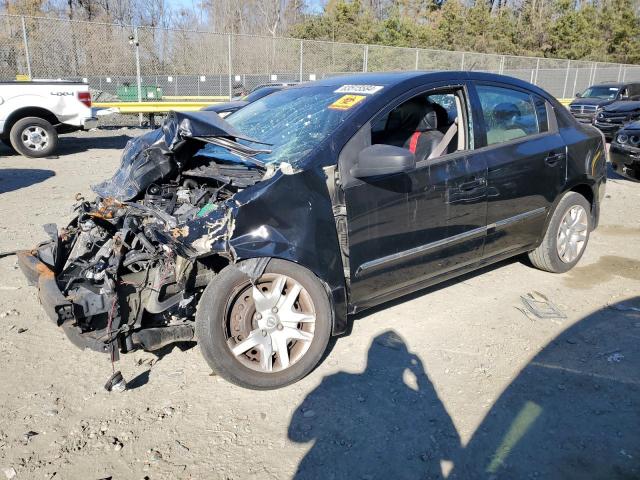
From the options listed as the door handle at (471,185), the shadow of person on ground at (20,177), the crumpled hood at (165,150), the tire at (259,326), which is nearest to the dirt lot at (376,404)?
the tire at (259,326)

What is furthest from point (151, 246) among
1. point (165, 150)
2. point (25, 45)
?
point (25, 45)

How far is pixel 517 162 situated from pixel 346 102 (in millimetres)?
1510

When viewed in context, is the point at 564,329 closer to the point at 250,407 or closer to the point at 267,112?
the point at 250,407

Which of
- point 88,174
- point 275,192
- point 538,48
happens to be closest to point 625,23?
point 538,48

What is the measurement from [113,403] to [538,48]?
46.0m

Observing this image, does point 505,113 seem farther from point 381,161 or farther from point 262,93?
point 262,93

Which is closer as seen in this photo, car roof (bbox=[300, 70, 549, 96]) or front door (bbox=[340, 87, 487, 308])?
front door (bbox=[340, 87, 487, 308])

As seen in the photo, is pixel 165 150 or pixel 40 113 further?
pixel 40 113

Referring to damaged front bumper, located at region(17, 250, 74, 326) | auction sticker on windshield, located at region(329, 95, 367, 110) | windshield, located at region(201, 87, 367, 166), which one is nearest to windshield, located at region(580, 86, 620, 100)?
windshield, located at region(201, 87, 367, 166)

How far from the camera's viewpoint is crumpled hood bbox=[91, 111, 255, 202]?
325 centimetres

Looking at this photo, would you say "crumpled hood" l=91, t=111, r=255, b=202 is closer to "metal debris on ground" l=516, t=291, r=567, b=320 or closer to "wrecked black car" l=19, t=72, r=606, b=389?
"wrecked black car" l=19, t=72, r=606, b=389

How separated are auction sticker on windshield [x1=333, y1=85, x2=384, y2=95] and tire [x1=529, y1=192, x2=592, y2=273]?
213 cm

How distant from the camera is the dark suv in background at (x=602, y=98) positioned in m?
17.6

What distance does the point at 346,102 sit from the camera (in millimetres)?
3521
